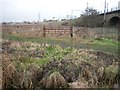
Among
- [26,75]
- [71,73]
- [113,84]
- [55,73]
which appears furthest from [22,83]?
[113,84]

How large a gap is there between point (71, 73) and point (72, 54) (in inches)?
116

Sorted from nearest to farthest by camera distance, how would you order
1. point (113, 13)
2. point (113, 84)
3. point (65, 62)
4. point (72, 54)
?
point (113, 84), point (65, 62), point (72, 54), point (113, 13)

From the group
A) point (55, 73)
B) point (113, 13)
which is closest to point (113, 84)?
point (55, 73)

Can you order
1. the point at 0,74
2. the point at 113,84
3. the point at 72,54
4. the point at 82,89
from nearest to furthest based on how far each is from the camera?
the point at 0,74 → the point at 82,89 → the point at 113,84 → the point at 72,54

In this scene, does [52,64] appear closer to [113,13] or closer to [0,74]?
[0,74]

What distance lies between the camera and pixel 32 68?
16.2m

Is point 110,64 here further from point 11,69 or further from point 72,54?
point 11,69

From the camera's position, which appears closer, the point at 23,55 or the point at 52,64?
the point at 52,64

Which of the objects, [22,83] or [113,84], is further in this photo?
[113,84]

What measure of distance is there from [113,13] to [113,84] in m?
40.1

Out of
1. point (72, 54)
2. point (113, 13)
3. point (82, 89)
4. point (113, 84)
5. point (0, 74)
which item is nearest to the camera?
point (0, 74)

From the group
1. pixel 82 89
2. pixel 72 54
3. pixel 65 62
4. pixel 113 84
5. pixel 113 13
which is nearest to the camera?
pixel 82 89

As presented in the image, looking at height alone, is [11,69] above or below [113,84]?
above

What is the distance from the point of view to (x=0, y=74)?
47.1 feet
